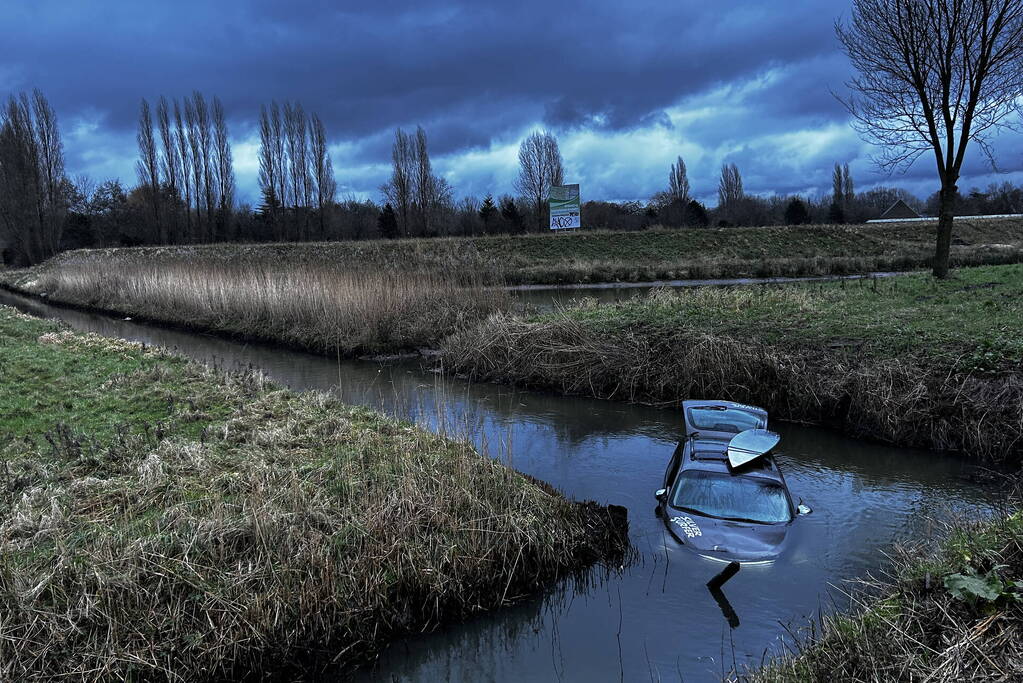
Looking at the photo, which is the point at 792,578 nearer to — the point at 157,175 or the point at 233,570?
the point at 233,570

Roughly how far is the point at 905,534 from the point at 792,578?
158cm

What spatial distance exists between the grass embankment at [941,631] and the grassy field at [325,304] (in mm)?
11953

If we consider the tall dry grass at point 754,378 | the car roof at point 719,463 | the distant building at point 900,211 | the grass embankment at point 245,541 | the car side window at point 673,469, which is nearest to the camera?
the grass embankment at point 245,541

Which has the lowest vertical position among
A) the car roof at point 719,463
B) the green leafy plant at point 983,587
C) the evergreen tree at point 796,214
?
the car roof at point 719,463

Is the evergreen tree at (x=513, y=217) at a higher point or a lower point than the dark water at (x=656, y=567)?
higher

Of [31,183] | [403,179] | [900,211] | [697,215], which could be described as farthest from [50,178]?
[900,211]

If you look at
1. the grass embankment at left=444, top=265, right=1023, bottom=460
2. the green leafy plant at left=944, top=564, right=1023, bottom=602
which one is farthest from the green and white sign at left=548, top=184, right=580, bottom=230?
the green leafy plant at left=944, top=564, right=1023, bottom=602

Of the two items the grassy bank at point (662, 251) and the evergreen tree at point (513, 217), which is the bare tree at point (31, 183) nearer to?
the grassy bank at point (662, 251)

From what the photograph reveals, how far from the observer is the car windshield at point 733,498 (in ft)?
19.4

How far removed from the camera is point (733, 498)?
595cm

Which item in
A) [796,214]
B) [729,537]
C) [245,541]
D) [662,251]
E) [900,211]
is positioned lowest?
[729,537]

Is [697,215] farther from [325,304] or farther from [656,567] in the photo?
[656,567]

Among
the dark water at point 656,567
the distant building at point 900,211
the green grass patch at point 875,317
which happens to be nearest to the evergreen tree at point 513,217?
the green grass patch at point 875,317

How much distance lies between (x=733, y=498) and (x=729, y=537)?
1.20 feet
